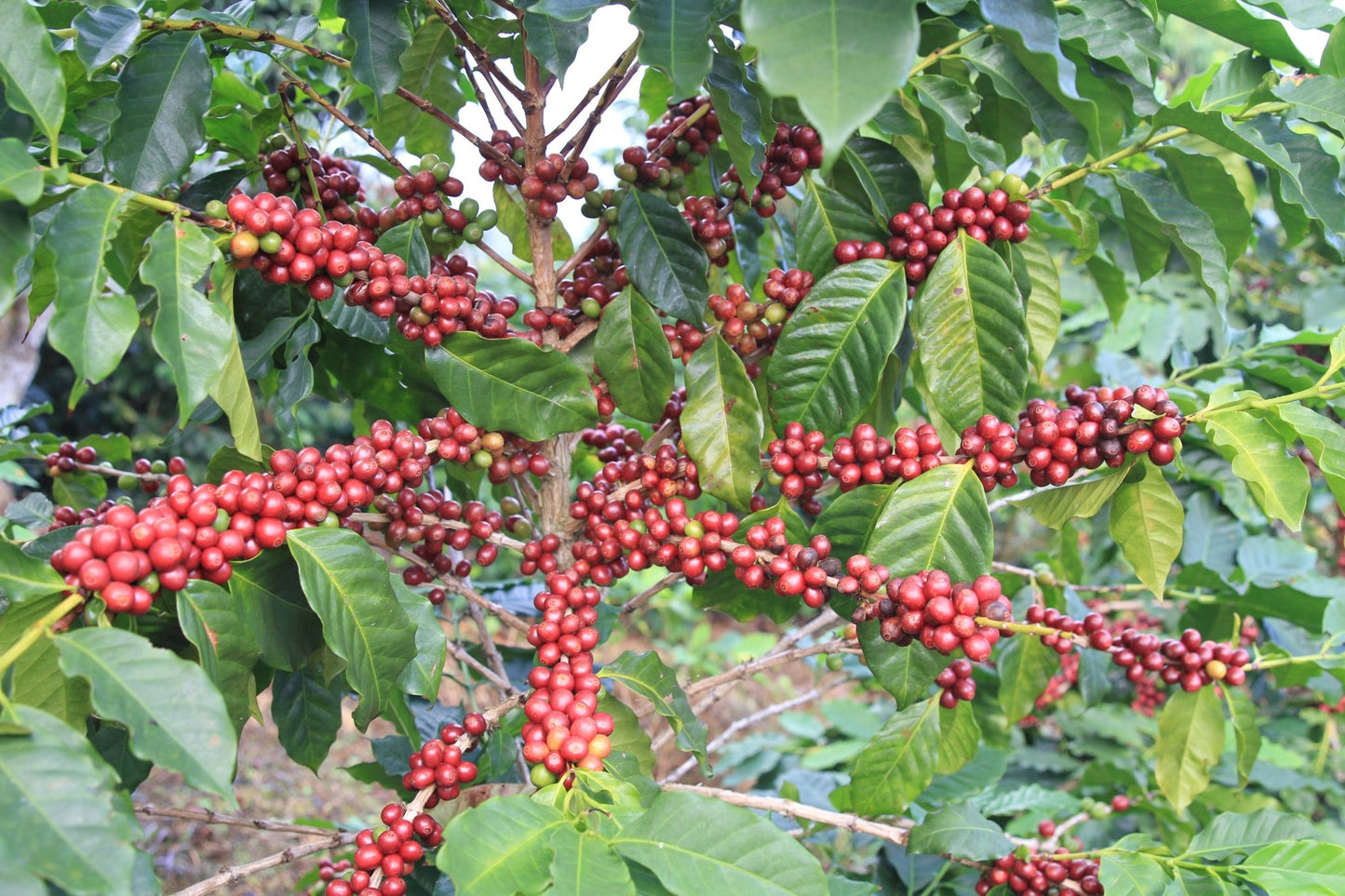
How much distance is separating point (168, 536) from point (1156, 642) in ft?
4.02

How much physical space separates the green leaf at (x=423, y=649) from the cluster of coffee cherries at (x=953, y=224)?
645 mm

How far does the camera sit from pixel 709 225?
1130mm

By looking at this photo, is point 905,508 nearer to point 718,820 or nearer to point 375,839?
point 718,820

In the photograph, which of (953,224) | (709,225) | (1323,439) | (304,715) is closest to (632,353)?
(709,225)

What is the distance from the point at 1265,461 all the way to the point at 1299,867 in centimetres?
45

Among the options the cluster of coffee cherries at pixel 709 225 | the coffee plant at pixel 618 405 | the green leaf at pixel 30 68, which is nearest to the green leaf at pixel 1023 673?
the coffee plant at pixel 618 405

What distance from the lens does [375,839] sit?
895 mm

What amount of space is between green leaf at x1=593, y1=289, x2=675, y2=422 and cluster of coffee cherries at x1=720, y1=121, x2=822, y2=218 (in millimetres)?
200

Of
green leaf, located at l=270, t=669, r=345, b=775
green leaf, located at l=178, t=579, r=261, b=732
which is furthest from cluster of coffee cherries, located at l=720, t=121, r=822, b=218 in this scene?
green leaf, located at l=270, t=669, r=345, b=775

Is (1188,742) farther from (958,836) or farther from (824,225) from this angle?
(824,225)

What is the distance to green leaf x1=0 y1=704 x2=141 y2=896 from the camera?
1.78 ft

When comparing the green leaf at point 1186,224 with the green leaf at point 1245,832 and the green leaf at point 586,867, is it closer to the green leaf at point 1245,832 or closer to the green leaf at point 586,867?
the green leaf at point 1245,832

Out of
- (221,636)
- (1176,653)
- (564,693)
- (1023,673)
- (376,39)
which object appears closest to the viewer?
(221,636)

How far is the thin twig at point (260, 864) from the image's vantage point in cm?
93
